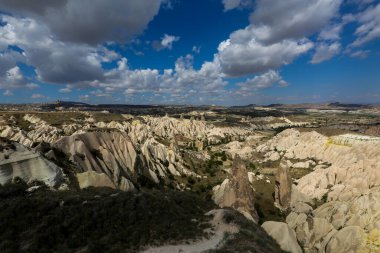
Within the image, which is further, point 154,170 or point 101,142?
point 154,170

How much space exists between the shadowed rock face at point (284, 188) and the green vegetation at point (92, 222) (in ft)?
130

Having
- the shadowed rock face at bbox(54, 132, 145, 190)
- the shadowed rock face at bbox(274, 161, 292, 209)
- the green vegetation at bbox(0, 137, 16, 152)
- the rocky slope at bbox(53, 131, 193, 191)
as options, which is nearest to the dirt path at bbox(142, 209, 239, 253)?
the rocky slope at bbox(53, 131, 193, 191)

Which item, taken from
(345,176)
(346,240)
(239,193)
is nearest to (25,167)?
(239,193)

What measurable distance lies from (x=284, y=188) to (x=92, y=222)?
48.6 meters

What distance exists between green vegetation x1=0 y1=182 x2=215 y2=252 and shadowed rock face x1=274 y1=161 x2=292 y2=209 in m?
39.6

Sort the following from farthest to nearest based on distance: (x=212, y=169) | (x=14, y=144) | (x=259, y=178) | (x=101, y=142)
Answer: (x=212, y=169) < (x=259, y=178) < (x=101, y=142) < (x=14, y=144)

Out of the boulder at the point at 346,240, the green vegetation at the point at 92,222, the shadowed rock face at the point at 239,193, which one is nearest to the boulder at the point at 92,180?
the green vegetation at the point at 92,222

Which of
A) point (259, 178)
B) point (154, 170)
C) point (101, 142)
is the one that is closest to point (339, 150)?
point (259, 178)

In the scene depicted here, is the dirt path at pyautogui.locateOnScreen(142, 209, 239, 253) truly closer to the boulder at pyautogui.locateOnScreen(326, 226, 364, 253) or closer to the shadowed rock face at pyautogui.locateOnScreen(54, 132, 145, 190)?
the shadowed rock face at pyautogui.locateOnScreen(54, 132, 145, 190)

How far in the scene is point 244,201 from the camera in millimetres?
48406

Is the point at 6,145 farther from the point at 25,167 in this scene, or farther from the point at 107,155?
the point at 107,155

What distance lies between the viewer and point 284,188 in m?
59.5

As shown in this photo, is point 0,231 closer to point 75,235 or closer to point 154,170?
point 75,235

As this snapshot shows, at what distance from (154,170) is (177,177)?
27.0ft
